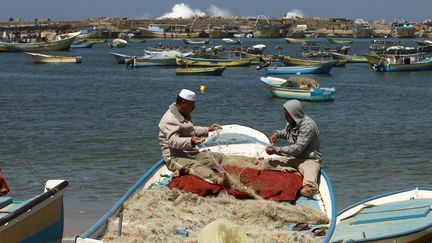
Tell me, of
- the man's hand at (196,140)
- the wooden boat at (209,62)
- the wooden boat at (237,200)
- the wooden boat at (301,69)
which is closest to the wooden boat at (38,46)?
the wooden boat at (209,62)

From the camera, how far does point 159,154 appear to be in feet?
61.1

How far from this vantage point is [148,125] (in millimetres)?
24203

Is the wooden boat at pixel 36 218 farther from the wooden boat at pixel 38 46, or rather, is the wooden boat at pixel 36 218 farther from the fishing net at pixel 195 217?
the wooden boat at pixel 38 46

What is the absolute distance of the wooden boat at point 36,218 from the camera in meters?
8.45

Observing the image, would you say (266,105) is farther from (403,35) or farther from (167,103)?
(403,35)

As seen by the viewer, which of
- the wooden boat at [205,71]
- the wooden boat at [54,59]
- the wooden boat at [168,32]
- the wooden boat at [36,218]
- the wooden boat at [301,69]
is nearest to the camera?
the wooden boat at [36,218]

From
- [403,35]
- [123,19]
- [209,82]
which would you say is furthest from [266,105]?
[123,19]

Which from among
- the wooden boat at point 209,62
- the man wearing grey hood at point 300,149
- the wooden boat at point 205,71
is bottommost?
the wooden boat at point 209,62

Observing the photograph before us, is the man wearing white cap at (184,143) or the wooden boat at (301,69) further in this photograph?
the wooden boat at (301,69)

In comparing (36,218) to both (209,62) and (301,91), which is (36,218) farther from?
(209,62)

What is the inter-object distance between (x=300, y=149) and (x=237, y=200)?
991 mm

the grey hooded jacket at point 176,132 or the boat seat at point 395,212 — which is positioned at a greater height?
the grey hooded jacket at point 176,132

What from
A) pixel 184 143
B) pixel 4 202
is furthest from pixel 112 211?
pixel 4 202

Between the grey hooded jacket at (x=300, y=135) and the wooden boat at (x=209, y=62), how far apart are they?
131 feet
